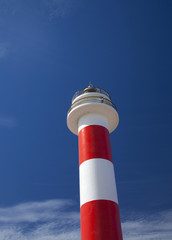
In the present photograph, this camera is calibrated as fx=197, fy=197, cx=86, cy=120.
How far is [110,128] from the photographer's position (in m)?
14.2

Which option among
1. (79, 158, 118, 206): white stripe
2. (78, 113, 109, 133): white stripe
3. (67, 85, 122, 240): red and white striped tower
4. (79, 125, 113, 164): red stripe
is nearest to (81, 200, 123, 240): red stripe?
(67, 85, 122, 240): red and white striped tower

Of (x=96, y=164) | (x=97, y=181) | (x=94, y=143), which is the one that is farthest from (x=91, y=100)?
(x=97, y=181)

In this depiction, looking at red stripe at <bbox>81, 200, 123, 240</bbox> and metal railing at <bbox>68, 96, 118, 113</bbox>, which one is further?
metal railing at <bbox>68, 96, 118, 113</bbox>

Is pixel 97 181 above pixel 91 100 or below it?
below

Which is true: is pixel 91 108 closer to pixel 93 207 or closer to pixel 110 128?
pixel 110 128

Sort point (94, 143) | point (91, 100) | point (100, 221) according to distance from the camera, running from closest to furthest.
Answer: point (100, 221), point (94, 143), point (91, 100)

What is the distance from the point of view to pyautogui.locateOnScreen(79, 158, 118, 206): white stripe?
9898 mm

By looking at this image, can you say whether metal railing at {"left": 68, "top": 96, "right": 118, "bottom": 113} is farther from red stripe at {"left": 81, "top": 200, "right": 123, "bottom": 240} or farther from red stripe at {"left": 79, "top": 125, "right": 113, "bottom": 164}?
red stripe at {"left": 81, "top": 200, "right": 123, "bottom": 240}

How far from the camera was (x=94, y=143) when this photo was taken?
11.5 meters

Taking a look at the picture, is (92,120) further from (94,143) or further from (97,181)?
(97,181)

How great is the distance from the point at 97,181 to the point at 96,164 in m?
→ 0.93

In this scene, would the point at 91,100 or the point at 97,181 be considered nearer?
the point at 97,181

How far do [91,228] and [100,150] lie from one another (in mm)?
3959

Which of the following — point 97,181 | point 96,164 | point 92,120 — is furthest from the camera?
point 92,120
